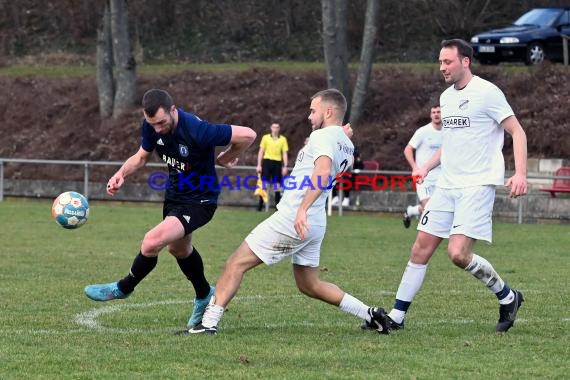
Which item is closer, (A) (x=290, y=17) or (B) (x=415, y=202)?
(B) (x=415, y=202)

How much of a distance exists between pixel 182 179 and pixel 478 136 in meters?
2.21

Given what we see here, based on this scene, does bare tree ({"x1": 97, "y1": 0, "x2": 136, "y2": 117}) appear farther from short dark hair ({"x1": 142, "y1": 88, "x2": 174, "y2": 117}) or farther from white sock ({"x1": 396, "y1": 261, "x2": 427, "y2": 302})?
white sock ({"x1": 396, "y1": 261, "x2": 427, "y2": 302})

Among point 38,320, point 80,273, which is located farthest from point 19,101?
point 38,320

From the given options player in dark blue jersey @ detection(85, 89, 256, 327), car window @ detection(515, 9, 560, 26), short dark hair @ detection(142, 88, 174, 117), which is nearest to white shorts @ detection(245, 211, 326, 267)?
player in dark blue jersey @ detection(85, 89, 256, 327)

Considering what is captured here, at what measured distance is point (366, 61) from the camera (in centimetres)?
2953

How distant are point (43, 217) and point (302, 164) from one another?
14.9m

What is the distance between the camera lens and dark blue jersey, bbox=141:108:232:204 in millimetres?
8211

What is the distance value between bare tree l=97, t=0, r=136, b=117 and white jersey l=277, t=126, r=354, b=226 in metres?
24.6

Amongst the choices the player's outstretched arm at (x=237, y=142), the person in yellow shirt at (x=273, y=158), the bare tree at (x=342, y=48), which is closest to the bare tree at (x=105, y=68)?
the bare tree at (x=342, y=48)

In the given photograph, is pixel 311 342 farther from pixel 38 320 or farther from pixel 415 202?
pixel 415 202

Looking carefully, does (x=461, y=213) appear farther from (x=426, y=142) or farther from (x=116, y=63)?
(x=116, y=63)

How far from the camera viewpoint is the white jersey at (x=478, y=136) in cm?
819

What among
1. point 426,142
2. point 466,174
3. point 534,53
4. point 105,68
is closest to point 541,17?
point 534,53

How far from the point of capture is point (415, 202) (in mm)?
24984
